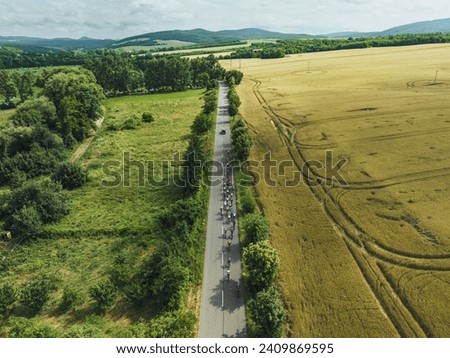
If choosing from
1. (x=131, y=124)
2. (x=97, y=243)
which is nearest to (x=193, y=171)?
(x=97, y=243)

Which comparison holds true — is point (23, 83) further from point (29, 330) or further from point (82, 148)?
point (29, 330)

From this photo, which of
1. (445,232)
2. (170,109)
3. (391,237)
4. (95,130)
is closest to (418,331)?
(391,237)

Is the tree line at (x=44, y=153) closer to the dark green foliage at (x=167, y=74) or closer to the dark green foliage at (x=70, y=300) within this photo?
the dark green foliage at (x=70, y=300)

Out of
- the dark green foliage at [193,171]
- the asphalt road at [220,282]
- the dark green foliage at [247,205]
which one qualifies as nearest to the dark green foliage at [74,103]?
the dark green foliage at [193,171]

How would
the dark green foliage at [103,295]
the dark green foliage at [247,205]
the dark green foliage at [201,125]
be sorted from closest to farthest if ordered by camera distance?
the dark green foliage at [103,295]
the dark green foliage at [247,205]
the dark green foliage at [201,125]

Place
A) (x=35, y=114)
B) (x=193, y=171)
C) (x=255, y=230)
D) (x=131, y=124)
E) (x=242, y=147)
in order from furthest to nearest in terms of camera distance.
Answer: (x=131, y=124), (x=35, y=114), (x=242, y=147), (x=193, y=171), (x=255, y=230)

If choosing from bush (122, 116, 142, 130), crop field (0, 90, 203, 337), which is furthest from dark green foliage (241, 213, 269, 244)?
bush (122, 116, 142, 130)
